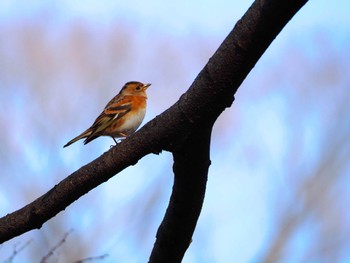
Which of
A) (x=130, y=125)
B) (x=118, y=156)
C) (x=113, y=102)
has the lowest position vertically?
(x=118, y=156)

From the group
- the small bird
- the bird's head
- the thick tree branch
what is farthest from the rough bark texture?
the bird's head

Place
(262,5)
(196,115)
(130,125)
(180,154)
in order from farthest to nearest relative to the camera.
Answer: (130,125), (180,154), (196,115), (262,5)

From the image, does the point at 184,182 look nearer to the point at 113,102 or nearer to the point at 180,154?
the point at 180,154

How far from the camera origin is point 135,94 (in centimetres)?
781

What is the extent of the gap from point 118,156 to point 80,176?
0.19 m

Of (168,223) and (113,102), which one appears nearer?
(168,223)

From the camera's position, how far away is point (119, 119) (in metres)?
7.11

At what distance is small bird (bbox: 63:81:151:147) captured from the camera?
696cm

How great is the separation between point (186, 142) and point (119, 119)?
14.9 feet

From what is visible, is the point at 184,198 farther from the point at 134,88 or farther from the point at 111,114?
the point at 134,88

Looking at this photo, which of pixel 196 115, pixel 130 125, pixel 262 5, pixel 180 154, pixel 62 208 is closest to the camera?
pixel 262 5

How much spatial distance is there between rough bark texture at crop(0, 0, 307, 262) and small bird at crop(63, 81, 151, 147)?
3.82m

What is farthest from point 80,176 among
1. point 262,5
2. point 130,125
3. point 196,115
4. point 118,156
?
point 130,125

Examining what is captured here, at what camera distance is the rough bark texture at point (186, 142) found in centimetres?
215
